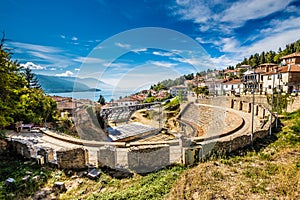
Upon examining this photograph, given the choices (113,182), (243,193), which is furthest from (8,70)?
(243,193)

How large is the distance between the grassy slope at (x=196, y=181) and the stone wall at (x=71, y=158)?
296mm

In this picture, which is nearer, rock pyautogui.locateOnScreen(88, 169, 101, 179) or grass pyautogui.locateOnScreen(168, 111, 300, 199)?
grass pyautogui.locateOnScreen(168, 111, 300, 199)

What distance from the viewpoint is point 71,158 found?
6.00 meters

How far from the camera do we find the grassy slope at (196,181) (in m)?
4.21

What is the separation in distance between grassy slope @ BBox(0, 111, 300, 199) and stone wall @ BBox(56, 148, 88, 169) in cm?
30

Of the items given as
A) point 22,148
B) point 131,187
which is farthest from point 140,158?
point 22,148

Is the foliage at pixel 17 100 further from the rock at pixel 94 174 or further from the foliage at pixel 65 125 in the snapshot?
the rock at pixel 94 174

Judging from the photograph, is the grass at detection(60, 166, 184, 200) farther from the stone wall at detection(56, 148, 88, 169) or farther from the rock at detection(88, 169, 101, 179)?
the stone wall at detection(56, 148, 88, 169)

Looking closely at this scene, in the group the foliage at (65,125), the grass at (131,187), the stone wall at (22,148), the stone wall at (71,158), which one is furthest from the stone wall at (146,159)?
the foliage at (65,125)

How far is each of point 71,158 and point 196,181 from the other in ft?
15.9

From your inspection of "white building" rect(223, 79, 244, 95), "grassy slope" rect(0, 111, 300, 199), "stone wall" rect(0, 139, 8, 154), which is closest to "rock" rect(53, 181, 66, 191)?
"grassy slope" rect(0, 111, 300, 199)

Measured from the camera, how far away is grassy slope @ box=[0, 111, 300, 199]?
4.21 meters

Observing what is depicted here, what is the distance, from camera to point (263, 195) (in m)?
4.04

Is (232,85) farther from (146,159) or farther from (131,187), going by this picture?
(131,187)
